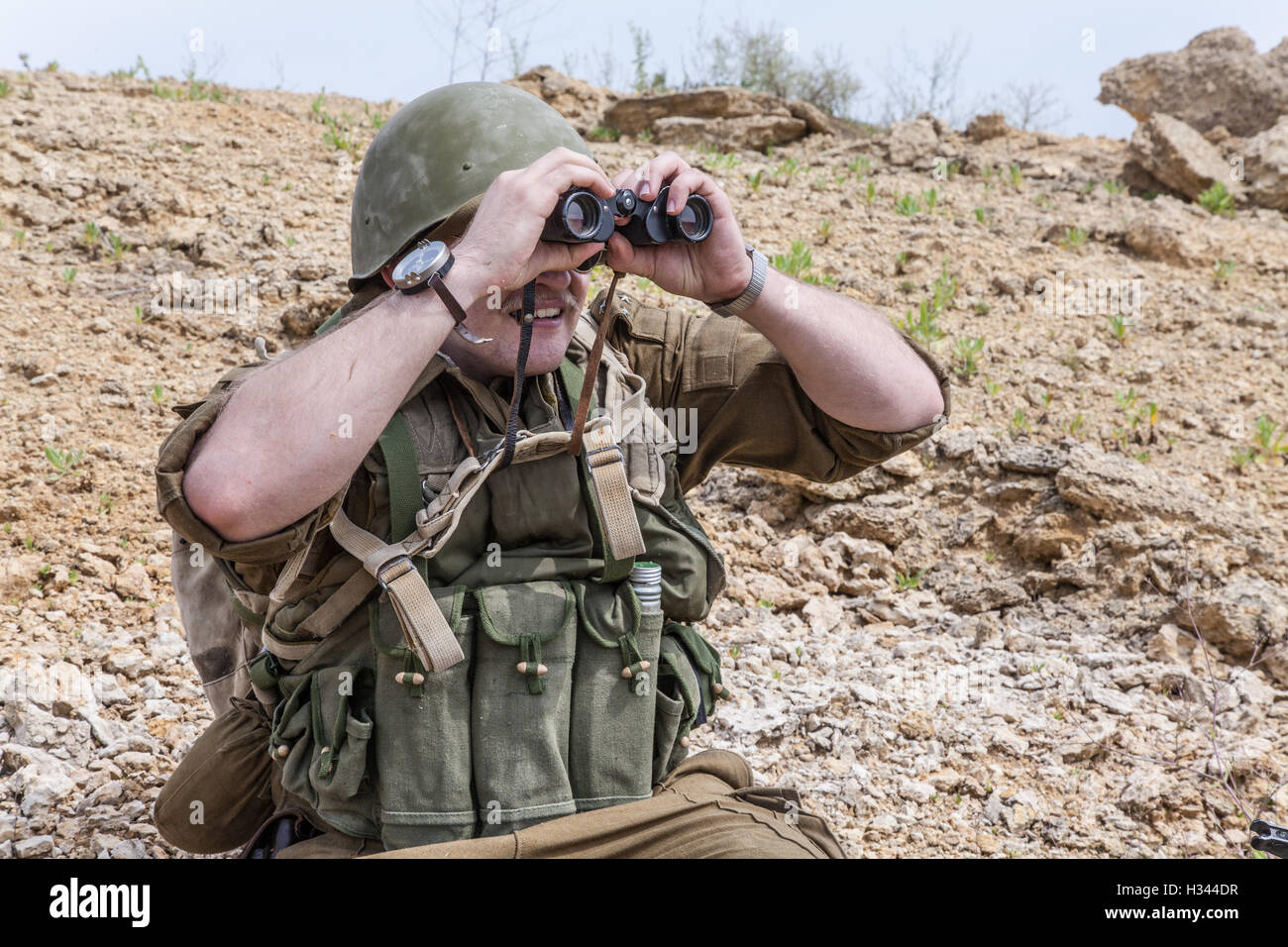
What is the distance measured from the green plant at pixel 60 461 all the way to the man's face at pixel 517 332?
3.03 meters

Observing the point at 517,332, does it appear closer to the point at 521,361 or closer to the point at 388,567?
the point at 521,361

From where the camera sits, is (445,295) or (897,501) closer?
(445,295)

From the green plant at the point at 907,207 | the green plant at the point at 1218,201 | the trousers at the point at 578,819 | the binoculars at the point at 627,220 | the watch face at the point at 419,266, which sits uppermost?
the green plant at the point at 1218,201

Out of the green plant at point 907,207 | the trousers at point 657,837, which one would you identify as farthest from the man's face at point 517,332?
the green plant at point 907,207

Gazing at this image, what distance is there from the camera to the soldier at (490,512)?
81.4 inches

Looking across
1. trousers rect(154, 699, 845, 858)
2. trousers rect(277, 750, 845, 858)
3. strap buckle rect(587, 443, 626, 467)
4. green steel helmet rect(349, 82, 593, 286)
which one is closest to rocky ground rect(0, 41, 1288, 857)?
trousers rect(154, 699, 845, 858)

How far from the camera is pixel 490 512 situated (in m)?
2.32

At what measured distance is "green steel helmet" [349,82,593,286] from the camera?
2.45 m

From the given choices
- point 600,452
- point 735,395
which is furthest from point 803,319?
point 600,452

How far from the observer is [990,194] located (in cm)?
778

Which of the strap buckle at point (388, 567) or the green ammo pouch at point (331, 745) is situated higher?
the strap buckle at point (388, 567)

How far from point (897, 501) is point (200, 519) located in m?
3.56

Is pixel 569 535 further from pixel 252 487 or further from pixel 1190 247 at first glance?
pixel 1190 247

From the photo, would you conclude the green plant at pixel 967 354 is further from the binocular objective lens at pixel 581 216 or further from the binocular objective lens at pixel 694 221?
the binocular objective lens at pixel 581 216
